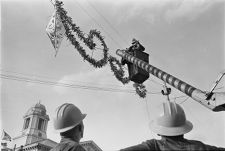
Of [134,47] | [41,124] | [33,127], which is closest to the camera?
[134,47]

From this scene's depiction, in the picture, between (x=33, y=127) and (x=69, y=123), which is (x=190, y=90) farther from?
(x=33, y=127)

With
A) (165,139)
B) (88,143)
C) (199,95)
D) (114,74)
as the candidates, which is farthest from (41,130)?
(165,139)

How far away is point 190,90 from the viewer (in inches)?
303

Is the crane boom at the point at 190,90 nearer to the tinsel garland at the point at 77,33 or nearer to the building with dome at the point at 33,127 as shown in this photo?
the tinsel garland at the point at 77,33

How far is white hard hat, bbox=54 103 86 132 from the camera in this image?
3.20 m

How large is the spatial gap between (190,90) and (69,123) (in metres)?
5.35

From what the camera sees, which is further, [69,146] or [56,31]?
[56,31]

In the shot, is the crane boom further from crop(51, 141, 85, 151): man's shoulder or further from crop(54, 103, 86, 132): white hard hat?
crop(51, 141, 85, 151): man's shoulder

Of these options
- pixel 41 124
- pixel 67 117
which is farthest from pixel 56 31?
pixel 41 124

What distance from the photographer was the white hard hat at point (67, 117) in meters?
3.20

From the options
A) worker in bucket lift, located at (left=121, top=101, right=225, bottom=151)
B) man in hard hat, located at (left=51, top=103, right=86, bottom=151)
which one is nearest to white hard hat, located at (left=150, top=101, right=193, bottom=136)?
worker in bucket lift, located at (left=121, top=101, right=225, bottom=151)

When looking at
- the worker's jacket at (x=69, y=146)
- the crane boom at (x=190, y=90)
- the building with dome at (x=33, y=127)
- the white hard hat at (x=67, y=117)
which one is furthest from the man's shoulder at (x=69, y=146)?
the building with dome at (x=33, y=127)

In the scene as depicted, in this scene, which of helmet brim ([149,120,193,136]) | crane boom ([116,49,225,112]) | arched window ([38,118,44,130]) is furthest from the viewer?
arched window ([38,118,44,130])

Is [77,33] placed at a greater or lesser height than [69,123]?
greater
